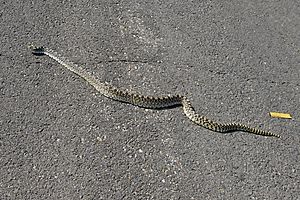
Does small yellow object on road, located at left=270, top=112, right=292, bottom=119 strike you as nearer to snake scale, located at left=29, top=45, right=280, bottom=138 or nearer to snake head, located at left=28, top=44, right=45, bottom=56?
snake scale, located at left=29, top=45, right=280, bottom=138

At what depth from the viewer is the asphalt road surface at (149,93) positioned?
538 cm

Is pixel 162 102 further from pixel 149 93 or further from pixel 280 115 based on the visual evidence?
pixel 280 115

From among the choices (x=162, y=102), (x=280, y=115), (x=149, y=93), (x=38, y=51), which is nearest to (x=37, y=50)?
(x=38, y=51)

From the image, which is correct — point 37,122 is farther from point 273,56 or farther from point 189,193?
point 273,56

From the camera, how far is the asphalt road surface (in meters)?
5.38

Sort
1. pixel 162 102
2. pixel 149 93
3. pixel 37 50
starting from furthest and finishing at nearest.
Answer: pixel 37 50, pixel 149 93, pixel 162 102

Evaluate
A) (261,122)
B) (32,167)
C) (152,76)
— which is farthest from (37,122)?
(261,122)

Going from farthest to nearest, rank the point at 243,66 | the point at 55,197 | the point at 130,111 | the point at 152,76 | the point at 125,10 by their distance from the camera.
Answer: the point at 125,10, the point at 243,66, the point at 152,76, the point at 130,111, the point at 55,197

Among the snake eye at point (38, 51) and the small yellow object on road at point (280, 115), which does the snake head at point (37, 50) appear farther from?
the small yellow object on road at point (280, 115)

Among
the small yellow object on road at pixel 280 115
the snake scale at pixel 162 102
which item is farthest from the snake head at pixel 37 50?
the small yellow object on road at pixel 280 115

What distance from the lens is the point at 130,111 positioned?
6.37 m

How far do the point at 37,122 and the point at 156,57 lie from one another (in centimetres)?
224

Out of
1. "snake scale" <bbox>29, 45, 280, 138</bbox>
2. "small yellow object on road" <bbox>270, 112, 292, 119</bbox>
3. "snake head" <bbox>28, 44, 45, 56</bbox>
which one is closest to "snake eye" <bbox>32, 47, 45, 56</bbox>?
"snake head" <bbox>28, 44, 45, 56</bbox>

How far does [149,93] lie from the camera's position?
6.71 m
